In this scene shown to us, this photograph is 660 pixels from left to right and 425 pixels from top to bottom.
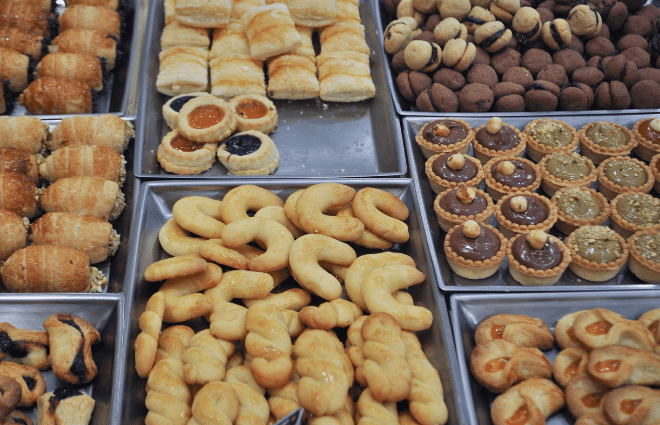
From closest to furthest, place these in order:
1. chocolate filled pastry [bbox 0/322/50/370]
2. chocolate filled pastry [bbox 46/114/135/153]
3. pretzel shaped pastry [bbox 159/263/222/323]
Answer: chocolate filled pastry [bbox 0/322/50/370], pretzel shaped pastry [bbox 159/263/222/323], chocolate filled pastry [bbox 46/114/135/153]

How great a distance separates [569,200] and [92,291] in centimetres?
275

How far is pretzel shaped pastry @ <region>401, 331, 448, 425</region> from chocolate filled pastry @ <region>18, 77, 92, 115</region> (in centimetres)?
281

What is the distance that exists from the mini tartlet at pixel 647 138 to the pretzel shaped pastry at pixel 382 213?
5.62 ft

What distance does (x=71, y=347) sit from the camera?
7.23 feet

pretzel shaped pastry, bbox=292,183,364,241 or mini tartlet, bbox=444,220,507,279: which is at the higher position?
pretzel shaped pastry, bbox=292,183,364,241

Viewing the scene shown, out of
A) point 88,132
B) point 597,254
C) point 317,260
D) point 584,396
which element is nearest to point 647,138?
point 597,254

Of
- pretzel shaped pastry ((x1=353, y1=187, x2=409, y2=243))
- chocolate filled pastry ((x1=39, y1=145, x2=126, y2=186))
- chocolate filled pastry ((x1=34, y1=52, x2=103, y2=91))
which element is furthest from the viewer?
chocolate filled pastry ((x1=34, y1=52, x2=103, y2=91))


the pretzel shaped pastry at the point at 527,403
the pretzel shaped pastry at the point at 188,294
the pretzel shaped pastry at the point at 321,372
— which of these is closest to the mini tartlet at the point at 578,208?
the pretzel shaped pastry at the point at 527,403

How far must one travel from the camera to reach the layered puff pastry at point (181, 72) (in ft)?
12.1

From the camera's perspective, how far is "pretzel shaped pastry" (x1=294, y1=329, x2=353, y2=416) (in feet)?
6.33

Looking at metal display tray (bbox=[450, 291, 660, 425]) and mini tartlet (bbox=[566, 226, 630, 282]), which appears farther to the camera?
mini tartlet (bbox=[566, 226, 630, 282])

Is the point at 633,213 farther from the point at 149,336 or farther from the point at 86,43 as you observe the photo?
the point at 86,43

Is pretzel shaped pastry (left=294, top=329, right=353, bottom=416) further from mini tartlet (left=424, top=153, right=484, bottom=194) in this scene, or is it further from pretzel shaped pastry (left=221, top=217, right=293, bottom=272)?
mini tartlet (left=424, top=153, right=484, bottom=194)

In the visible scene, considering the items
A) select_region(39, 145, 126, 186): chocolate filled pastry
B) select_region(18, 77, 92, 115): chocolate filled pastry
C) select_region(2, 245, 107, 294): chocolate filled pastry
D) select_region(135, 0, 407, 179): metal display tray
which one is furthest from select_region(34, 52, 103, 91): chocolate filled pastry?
select_region(2, 245, 107, 294): chocolate filled pastry
